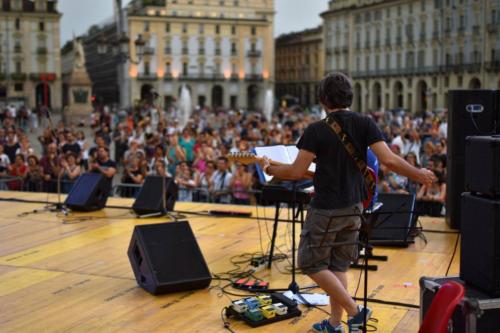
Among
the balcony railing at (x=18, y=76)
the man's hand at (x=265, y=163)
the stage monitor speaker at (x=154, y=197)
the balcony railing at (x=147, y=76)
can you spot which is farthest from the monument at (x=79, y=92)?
the balcony railing at (x=147, y=76)

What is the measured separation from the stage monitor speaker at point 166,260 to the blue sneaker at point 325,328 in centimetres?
162

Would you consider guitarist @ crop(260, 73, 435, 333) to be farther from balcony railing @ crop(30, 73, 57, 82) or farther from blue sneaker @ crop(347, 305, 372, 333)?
balcony railing @ crop(30, 73, 57, 82)

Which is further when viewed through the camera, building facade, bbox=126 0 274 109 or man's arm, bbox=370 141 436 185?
building facade, bbox=126 0 274 109

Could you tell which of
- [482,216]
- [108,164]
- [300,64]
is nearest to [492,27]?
[300,64]

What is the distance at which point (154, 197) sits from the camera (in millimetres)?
11016

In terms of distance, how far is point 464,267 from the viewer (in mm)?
4992

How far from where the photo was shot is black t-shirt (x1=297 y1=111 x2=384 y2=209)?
196 inches

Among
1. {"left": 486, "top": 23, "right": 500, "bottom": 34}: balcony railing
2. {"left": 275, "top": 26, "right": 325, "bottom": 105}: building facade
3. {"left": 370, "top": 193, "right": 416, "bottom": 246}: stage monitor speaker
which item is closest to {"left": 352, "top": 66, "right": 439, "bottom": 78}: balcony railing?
{"left": 486, "top": 23, "right": 500, "bottom": 34}: balcony railing

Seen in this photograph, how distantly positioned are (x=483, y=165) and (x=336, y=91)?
1.09 meters

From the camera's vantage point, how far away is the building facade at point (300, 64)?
10425 cm

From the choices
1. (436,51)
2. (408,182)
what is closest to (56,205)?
(408,182)

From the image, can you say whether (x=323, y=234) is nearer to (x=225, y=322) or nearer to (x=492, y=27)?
(x=225, y=322)

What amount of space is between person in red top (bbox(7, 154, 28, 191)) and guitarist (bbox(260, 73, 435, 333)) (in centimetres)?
1094

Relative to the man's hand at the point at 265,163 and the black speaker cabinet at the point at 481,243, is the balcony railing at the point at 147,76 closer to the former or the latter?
the man's hand at the point at 265,163
